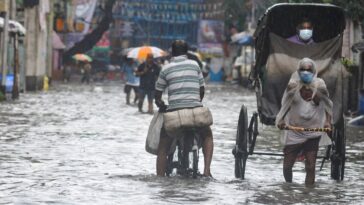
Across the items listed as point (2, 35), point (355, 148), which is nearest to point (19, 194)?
point (355, 148)

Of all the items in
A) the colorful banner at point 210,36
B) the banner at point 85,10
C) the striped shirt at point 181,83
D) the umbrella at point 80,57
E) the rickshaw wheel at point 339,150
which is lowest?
the umbrella at point 80,57

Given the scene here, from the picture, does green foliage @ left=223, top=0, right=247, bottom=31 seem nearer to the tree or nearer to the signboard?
the tree

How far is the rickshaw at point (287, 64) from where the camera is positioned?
13.1 m

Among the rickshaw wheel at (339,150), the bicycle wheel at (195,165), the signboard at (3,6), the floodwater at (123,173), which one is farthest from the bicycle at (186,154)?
the signboard at (3,6)

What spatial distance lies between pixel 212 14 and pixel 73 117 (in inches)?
2616

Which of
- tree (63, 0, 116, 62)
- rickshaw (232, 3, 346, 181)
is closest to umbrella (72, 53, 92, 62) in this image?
tree (63, 0, 116, 62)

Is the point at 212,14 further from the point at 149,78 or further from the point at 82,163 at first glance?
the point at 82,163

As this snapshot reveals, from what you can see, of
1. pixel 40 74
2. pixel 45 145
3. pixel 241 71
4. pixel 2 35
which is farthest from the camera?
A: pixel 241 71

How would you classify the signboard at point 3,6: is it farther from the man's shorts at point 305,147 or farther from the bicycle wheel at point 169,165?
the man's shorts at point 305,147

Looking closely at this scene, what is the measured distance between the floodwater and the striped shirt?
2.95ft

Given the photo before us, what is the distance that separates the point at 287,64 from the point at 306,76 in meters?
1.59

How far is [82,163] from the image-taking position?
48.4 feet

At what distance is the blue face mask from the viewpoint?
40.0 feet

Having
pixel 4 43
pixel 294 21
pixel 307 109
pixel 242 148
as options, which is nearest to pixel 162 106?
pixel 242 148
